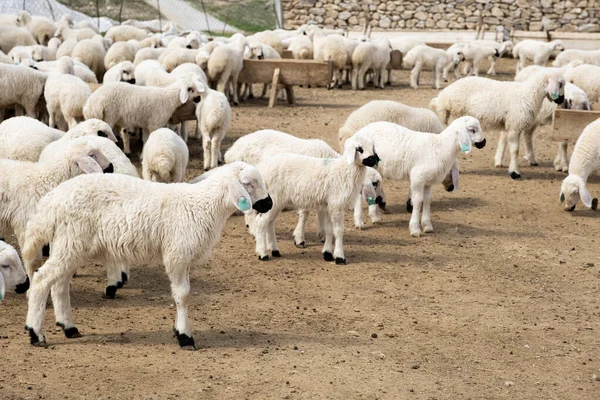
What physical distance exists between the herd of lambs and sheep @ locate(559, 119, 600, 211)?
0.06ft

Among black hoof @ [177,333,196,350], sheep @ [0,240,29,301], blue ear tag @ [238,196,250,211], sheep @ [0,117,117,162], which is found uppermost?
blue ear tag @ [238,196,250,211]

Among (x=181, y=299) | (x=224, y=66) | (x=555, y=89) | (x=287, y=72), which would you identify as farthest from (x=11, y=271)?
(x=287, y=72)

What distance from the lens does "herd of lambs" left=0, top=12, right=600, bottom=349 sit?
6949 mm

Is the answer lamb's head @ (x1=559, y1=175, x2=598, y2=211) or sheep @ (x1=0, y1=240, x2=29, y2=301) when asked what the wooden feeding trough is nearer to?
lamb's head @ (x1=559, y1=175, x2=598, y2=211)

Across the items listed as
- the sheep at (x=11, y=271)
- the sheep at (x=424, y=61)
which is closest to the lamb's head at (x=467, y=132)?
the sheep at (x=11, y=271)

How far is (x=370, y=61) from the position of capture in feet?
76.1

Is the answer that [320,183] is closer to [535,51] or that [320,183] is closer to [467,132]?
[467,132]

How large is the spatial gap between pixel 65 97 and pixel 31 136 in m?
3.17

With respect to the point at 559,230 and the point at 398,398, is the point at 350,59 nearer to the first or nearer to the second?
the point at 559,230

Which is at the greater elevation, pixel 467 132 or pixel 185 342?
pixel 467 132

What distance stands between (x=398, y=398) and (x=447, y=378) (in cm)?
57

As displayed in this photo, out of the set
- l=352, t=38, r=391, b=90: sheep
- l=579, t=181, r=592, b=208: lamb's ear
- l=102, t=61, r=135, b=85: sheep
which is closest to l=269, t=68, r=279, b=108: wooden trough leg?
l=352, t=38, r=391, b=90: sheep

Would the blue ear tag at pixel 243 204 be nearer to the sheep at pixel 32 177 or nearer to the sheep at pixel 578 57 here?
the sheep at pixel 32 177

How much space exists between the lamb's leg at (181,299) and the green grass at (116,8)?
30.5m
